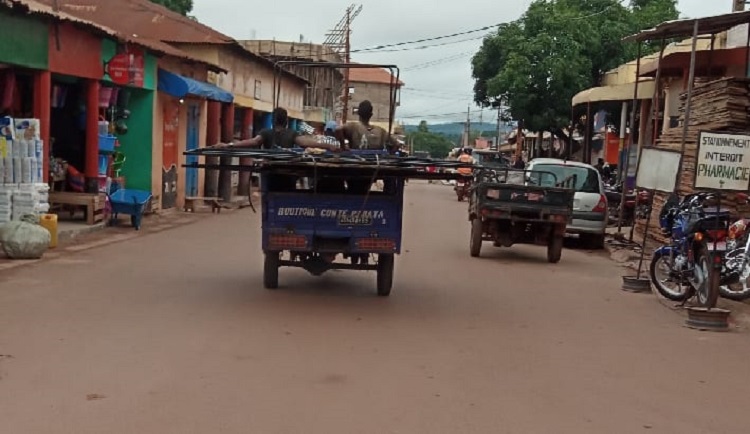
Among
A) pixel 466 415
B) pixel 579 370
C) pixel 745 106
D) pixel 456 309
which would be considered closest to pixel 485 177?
pixel 745 106

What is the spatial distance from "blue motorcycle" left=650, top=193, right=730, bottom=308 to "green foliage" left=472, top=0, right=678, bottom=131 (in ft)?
80.1

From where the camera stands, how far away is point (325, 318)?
911 centimetres

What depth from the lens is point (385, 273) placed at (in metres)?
10.5

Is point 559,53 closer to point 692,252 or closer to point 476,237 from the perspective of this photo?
point 476,237

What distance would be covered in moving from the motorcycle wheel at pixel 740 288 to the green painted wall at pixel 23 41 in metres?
10.4

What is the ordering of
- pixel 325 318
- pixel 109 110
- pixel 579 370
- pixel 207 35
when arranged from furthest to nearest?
pixel 207 35, pixel 109 110, pixel 325 318, pixel 579 370

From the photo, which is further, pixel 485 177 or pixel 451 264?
pixel 485 177

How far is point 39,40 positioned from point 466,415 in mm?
11208

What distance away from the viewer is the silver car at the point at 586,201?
59.5 ft

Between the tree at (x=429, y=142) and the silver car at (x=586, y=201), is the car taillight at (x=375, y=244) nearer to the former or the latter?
the silver car at (x=586, y=201)

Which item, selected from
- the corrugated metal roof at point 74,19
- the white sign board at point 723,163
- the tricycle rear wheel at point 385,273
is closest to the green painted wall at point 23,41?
the corrugated metal roof at point 74,19

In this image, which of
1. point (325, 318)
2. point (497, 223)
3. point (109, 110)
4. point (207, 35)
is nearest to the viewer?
point (325, 318)

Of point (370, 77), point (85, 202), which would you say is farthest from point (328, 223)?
point (370, 77)

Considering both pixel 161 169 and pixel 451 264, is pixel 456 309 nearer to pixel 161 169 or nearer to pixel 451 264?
pixel 451 264
